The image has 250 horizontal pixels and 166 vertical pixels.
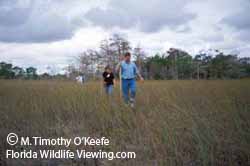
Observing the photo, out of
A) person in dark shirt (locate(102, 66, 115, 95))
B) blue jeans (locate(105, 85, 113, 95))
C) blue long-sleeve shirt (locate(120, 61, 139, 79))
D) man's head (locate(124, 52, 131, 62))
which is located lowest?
blue jeans (locate(105, 85, 113, 95))

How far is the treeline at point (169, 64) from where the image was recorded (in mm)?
28188

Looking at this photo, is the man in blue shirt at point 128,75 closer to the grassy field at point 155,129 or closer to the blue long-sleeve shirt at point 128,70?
the blue long-sleeve shirt at point 128,70

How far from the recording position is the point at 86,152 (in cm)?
307

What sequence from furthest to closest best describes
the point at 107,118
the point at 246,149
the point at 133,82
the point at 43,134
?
1. the point at 133,82
2. the point at 107,118
3. the point at 43,134
4. the point at 246,149

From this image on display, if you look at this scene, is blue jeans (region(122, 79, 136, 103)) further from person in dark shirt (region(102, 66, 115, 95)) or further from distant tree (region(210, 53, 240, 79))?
distant tree (region(210, 53, 240, 79))

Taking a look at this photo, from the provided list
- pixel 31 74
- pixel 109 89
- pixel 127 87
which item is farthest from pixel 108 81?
pixel 31 74

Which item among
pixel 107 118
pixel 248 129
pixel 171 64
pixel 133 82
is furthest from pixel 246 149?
pixel 171 64

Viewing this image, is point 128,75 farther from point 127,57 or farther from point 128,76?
point 127,57

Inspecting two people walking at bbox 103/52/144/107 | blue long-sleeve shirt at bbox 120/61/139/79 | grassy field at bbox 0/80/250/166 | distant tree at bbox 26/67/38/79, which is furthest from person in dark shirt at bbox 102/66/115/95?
distant tree at bbox 26/67/38/79

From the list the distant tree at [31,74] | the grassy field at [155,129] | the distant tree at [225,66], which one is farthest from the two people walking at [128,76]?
the distant tree at [225,66]

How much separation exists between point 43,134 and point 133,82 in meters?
3.10

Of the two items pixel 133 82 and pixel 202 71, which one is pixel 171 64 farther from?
pixel 133 82

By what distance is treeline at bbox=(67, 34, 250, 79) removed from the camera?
28188mm

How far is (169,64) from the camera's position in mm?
41000
